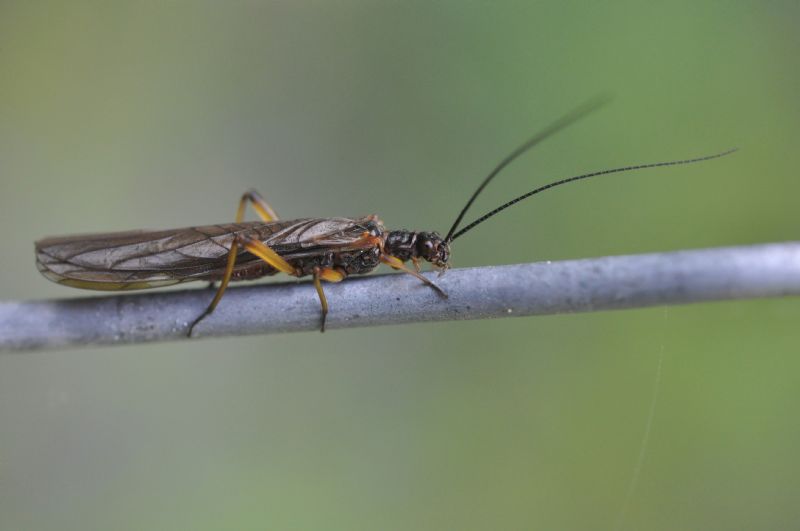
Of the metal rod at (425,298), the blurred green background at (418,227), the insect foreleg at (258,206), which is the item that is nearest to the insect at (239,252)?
the insect foreleg at (258,206)

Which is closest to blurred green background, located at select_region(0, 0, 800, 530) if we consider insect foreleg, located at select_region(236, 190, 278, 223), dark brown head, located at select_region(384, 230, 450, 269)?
dark brown head, located at select_region(384, 230, 450, 269)

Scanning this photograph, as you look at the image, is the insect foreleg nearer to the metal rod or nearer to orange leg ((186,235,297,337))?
orange leg ((186,235,297,337))

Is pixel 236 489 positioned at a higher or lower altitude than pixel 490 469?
lower

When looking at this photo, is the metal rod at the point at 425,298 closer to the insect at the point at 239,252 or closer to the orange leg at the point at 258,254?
the orange leg at the point at 258,254

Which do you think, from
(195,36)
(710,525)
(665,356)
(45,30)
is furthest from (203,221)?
(710,525)

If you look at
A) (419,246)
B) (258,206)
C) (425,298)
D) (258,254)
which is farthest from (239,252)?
(425,298)

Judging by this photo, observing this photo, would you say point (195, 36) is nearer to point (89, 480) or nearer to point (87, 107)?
point (87, 107)
